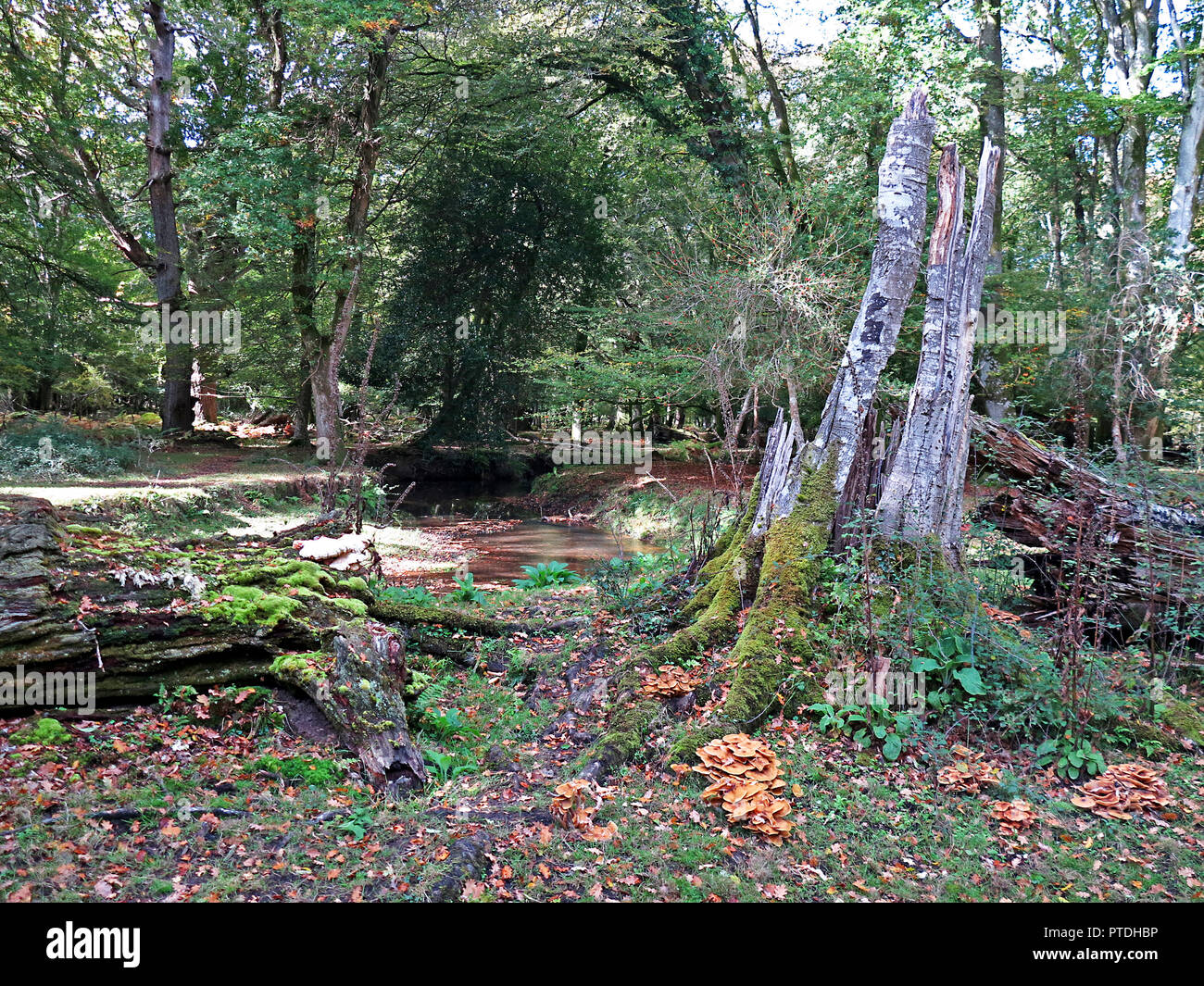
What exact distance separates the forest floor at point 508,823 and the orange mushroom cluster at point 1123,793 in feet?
0.21

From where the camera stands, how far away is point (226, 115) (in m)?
18.0

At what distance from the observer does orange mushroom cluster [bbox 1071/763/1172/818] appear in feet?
12.6

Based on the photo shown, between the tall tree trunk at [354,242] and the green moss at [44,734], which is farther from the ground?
the tall tree trunk at [354,242]

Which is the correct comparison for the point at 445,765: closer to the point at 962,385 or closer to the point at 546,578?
the point at 962,385

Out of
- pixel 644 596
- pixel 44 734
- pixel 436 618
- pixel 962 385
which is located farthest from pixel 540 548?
pixel 44 734

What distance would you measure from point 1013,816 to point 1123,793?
79 cm

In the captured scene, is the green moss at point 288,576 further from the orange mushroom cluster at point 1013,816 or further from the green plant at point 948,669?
the orange mushroom cluster at point 1013,816

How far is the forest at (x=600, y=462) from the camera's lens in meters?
3.65

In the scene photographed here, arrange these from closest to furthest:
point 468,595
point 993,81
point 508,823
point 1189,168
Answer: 1. point 508,823
2. point 468,595
3. point 1189,168
4. point 993,81

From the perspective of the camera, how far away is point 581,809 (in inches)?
145

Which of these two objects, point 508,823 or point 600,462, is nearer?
point 508,823

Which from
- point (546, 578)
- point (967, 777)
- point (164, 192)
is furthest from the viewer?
point (164, 192)

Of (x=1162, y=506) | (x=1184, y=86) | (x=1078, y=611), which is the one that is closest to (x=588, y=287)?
(x=1184, y=86)

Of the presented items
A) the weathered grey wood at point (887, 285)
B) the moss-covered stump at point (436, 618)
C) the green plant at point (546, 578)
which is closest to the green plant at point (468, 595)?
the moss-covered stump at point (436, 618)
